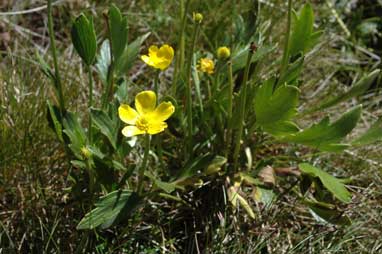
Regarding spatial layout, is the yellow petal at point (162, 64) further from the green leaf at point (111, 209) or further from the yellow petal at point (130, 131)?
the green leaf at point (111, 209)

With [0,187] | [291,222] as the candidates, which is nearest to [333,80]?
[291,222]

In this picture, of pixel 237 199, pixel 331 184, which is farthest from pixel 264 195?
pixel 331 184

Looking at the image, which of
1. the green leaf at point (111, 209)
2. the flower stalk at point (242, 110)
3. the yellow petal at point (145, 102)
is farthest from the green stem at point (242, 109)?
the green leaf at point (111, 209)

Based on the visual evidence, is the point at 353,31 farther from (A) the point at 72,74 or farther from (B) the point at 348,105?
(A) the point at 72,74

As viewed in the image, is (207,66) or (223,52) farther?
(207,66)

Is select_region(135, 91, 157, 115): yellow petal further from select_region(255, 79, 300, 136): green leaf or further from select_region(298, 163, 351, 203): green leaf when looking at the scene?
select_region(298, 163, 351, 203): green leaf

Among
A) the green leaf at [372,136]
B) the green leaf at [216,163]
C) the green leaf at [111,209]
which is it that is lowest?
the green leaf at [111,209]

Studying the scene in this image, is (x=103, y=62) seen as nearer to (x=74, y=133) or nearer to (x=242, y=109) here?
(x=74, y=133)
